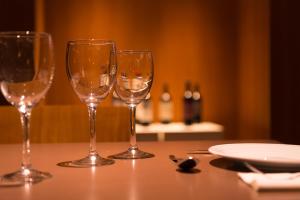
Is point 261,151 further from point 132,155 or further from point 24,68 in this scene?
point 24,68

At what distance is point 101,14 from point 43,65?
94.9 inches

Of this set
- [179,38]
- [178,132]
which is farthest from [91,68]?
[179,38]

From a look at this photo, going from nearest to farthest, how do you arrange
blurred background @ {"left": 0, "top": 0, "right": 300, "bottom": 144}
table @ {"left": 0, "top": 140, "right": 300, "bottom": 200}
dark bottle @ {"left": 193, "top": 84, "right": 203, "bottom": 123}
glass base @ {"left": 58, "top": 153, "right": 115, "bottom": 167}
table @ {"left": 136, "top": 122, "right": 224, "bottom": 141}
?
table @ {"left": 0, "top": 140, "right": 300, "bottom": 200}
glass base @ {"left": 58, "top": 153, "right": 115, "bottom": 167}
table @ {"left": 136, "top": 122, "right": 224, "bottom": 141}
blurred background @ {"left": 0, "top": 0, "right": 300, "bottom": 144}
dark bottle @ {"left": 193, "top": 84, "right": 203, "bottom": 123}

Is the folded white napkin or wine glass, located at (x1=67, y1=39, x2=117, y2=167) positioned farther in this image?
wine glass, located at (x1=67, y1=39, x2=117, y2=167)

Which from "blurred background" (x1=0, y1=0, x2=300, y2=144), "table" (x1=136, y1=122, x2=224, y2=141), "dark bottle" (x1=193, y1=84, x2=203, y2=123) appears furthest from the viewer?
"dark bottle" (x1=193, y1=84, x2=203, y2=123)

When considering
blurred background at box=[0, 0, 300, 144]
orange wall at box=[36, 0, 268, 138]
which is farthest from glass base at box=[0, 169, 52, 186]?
orange wall at box=[36, 0, 268, 138]

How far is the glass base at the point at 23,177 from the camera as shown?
731 millimetres

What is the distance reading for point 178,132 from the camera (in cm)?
273

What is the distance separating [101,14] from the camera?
3113 mm

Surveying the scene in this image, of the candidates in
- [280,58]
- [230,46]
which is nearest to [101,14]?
[230,46]

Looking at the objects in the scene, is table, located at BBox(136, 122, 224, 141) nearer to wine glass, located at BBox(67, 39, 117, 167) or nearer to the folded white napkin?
wine glass, located at BBox(67, 39, 117, 167)

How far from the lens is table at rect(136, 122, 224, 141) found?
271 centimetres

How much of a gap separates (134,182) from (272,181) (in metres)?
0.19

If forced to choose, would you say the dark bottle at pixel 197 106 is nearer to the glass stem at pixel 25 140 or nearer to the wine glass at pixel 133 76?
the wine glass at pixel 133 76
